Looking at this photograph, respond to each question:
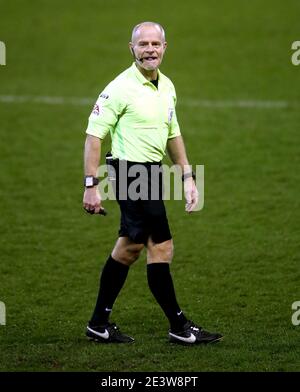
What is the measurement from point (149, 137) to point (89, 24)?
Result: 53.1 feet

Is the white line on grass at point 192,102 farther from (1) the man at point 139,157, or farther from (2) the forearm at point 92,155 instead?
(2) the forearm at point 92,155

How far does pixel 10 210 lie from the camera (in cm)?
1248

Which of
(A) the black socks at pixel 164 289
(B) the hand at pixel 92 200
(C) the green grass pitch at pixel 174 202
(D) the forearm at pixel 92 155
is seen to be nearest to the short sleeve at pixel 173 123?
(D) the forearm at pixel 92 155

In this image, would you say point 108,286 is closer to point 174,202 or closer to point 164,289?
point 164,289

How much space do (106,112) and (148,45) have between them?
593 millimetres

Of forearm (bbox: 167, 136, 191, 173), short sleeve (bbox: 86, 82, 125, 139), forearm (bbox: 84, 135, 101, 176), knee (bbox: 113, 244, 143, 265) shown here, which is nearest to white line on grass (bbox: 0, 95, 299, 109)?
forearm (bbox: 167, 136, 191, 173)

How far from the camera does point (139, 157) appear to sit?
7.71 meters

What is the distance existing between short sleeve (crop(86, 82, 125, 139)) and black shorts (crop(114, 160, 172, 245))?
33cm

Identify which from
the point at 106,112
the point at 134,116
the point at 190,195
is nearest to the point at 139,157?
the point at 134,116

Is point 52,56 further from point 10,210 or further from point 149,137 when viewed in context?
point 149,137

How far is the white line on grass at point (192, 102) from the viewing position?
17.2 metres

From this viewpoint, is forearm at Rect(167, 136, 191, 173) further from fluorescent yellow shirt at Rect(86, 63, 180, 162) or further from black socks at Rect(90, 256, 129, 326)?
black socks at Rect(90, 256, 129, 326)

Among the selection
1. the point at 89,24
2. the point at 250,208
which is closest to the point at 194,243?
the point at 250,208

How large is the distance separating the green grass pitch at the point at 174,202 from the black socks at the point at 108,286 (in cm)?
24
